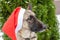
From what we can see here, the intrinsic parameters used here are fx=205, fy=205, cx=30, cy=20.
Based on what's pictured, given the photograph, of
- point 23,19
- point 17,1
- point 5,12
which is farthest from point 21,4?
point 23,19

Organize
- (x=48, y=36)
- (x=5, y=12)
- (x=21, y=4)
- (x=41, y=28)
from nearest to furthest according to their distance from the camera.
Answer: (x=41, y=28) < (x=21, y=4) < (x=5, y=12) < (x=48, y=36)

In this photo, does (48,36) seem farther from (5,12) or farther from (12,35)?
(12,35)

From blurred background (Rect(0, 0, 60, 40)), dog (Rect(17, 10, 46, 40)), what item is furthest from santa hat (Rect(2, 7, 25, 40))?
blurred background (Rect(0, 0, 60, 40))

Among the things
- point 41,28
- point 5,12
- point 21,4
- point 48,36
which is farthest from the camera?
point 48,36

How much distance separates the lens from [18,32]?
78.4 inches

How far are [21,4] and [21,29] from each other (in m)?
0.73

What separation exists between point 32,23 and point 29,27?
2.0 inches

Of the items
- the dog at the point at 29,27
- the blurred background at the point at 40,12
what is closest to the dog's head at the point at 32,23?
the dog at the point at 29,27

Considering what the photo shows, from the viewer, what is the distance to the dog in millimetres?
1927

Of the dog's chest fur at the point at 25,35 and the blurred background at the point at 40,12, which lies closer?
the dog's chest fur at the point at 25,35

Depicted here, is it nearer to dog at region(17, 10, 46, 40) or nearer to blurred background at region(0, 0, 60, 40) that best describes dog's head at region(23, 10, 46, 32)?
dog at region(17, 10, 46, 40)

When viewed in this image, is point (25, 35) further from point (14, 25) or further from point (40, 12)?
point (40, 12)

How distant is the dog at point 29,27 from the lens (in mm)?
1927

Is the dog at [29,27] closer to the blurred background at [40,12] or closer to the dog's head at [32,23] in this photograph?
the dog's head at [32,23]
